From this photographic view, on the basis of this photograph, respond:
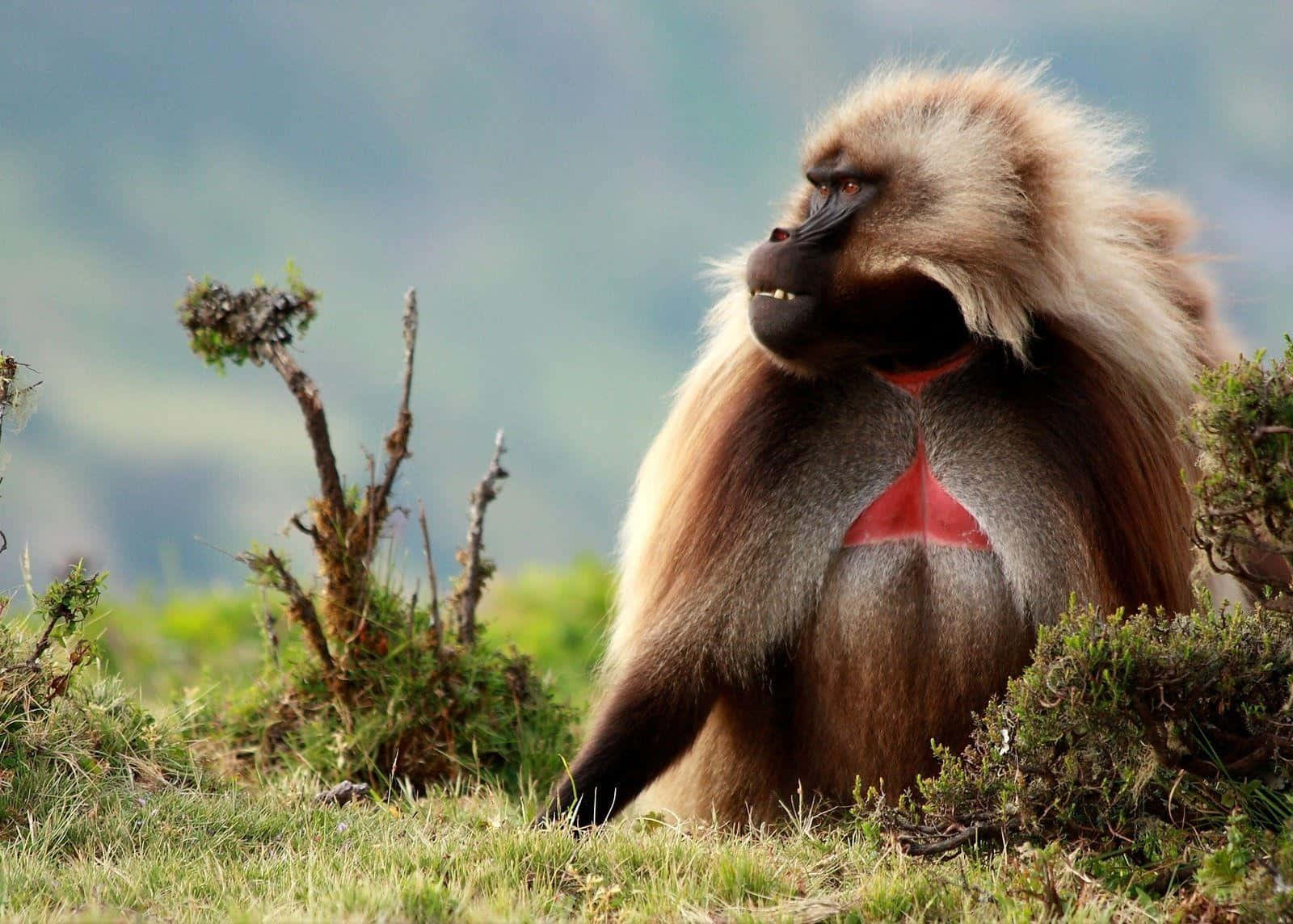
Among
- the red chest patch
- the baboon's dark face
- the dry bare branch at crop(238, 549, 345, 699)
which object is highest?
the baboon's dark face

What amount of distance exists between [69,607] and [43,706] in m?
0.32

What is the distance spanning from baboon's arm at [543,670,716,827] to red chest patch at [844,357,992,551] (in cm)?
64

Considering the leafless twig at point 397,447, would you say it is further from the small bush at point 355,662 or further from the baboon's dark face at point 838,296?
the baboon's dark face at point 838,296

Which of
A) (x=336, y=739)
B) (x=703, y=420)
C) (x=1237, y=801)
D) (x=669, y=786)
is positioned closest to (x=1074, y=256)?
(x=703, y=420)

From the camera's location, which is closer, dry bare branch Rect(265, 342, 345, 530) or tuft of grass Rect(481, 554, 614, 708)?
dry bare branch Rect(265, 342, 345, 530)

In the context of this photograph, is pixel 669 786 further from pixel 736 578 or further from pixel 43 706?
pixel 43 706

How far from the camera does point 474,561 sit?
557 centimetres

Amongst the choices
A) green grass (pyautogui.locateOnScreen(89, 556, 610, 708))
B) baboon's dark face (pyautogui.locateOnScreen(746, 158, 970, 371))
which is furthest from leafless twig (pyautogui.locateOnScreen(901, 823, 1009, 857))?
green grass (pyautogui.locateOnScreen(89, 556, 610, 708))

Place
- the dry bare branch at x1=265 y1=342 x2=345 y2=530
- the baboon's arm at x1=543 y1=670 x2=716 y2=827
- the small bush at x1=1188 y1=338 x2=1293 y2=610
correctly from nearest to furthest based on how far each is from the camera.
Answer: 1. the small bush at x1=1188 y1=338 x2=1293 y2=610
2. the baboon's arm at x1=543 y1=670 x2=716 y2=827
3. the dry bare branch at x1=265 y1=342 x2=345 y2=530

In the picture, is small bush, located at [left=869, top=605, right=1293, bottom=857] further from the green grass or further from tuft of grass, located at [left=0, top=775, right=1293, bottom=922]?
the green grass

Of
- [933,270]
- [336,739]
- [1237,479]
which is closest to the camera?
[1237,479]

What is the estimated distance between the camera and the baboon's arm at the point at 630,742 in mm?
4113

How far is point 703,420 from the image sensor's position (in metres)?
4.49

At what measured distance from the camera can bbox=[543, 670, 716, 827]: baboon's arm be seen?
4113 millimetres
